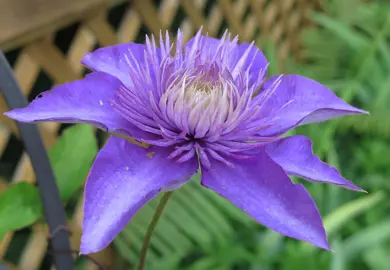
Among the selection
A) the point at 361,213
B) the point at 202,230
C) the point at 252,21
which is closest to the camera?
the point at 202,230

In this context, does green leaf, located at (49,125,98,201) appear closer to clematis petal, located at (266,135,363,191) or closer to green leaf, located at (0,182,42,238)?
green leaf, located at (0,182,42,238)

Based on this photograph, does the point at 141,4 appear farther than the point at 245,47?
Yes

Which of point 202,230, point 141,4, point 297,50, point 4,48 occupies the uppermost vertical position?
point 4,48

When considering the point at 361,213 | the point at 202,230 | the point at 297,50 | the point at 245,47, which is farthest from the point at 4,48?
the point at 297,50

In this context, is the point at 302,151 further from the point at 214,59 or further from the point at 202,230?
the point at 202,230

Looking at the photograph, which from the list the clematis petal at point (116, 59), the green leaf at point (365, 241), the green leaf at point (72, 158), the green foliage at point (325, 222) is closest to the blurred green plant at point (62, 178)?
the green leaf at point (72, 158)

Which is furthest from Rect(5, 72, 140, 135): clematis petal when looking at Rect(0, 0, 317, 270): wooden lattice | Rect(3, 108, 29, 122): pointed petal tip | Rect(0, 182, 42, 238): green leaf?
Rect(0, 0, 317, 270): wooden lattice

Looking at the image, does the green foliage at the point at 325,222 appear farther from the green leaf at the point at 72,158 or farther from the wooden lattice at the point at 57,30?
the green leaf at the point at 72,158

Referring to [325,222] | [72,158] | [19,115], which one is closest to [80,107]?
[19,115]
